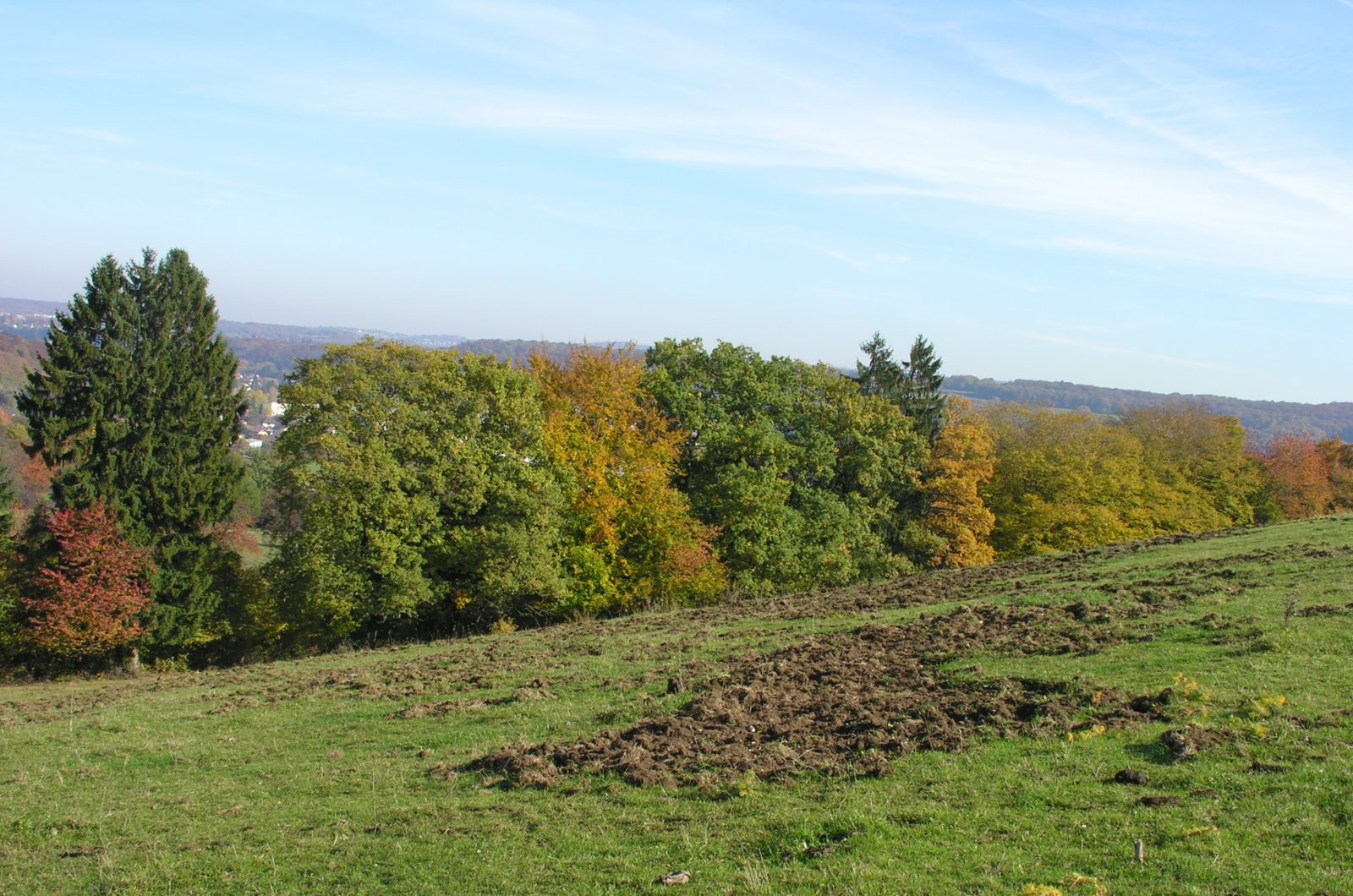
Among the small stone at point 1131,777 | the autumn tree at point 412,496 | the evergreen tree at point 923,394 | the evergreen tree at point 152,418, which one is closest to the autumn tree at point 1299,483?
the evergreen tree at point 923,394

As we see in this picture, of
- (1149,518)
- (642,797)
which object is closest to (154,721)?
(642,797)

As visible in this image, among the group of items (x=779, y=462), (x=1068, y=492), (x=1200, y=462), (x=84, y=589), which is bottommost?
(x=84, y=589)

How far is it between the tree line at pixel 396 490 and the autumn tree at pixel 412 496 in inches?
4.4

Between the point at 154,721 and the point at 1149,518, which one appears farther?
the point at 1149,518

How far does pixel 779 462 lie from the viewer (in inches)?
1902

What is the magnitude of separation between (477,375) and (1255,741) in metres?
35.5

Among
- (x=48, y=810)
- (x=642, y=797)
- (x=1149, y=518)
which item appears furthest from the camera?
(x=1149, y=518)

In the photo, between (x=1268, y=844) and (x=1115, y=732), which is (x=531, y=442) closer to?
(x=1115, y=732)

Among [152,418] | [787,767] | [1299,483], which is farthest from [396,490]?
[1299,483]

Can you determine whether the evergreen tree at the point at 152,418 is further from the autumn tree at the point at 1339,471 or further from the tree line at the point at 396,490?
the autumn tree at the point at 1339,471

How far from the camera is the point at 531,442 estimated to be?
1602 inches

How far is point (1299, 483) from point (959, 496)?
38902 mm

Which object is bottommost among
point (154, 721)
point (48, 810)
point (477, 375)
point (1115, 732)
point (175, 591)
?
point (175, 591)

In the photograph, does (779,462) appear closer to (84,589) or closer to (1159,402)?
(84,589)
